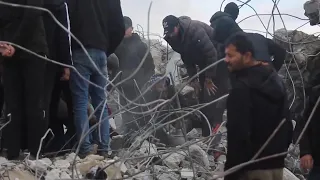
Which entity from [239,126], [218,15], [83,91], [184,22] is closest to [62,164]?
[83,91]

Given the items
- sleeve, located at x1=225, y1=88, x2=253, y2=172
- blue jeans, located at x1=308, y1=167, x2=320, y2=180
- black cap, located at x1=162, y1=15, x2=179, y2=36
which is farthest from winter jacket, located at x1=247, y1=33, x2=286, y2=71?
black cap, located at x1=162, y1=15, x2=179, y2=36

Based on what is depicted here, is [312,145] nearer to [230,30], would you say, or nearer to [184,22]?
[230,30]

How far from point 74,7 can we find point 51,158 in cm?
110

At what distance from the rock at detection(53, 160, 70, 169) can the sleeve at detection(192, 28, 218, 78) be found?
2.33m

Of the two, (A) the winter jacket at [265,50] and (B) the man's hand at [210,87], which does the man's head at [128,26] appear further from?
(A) the winter jacket at [265,50]

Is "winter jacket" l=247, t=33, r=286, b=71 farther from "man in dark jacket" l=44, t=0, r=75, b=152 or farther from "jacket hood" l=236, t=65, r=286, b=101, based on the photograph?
"man in dark jacket" l=44, t=0, r=75, b=152

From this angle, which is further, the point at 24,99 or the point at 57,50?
the point at 57,50

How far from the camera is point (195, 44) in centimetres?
598

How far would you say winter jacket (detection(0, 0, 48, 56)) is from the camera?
3854 millimetres

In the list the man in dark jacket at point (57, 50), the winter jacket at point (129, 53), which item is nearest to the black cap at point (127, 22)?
the winter jacket at point (129, 53)

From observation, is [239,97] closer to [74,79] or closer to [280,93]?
[280,93]

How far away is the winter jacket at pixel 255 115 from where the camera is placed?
118 inches

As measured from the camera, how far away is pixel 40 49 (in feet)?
12.7

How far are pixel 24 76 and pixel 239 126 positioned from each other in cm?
164
